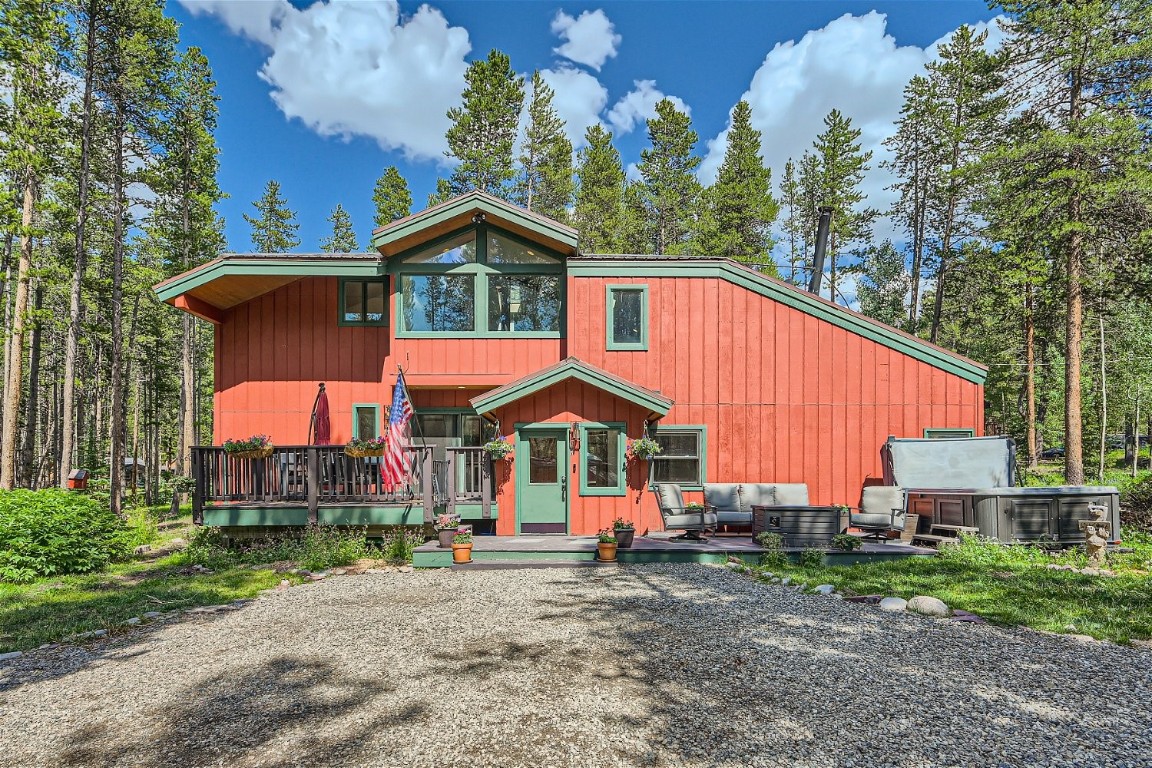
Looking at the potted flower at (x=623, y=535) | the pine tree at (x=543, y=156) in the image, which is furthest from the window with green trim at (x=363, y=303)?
the pine tree at (x=543, y=156)

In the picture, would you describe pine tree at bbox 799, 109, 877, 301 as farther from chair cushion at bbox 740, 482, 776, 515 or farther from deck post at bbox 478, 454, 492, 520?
deck post at bbox 478, 454, 492, 520

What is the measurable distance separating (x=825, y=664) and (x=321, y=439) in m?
9.44

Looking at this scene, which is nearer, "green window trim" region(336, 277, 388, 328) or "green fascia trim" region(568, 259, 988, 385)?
"green fascia trim" region(568, 259, 988, 385)

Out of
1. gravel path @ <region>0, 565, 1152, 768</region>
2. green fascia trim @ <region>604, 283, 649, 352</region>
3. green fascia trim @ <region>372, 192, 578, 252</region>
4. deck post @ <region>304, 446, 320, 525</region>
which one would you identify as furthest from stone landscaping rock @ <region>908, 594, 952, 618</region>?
deck post @ <region>304, 446, 320, 525</region>

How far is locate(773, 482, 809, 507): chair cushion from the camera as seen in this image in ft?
36.2

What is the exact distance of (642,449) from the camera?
10.4 m

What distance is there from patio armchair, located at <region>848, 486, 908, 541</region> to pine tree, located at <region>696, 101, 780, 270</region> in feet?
57.2

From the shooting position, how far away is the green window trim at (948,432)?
11.4 metres

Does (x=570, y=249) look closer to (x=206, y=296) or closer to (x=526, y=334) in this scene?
(x=526, y=334)

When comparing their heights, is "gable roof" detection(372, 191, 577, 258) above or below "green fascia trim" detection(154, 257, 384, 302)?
above

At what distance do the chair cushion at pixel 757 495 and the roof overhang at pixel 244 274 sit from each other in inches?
351

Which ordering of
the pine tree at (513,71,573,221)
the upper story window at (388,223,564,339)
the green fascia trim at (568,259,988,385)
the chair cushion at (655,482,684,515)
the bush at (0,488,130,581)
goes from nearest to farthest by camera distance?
1. the bush at (0,488,130,581)
2. the chair cushion at (655,482,684,515)
3. the green fascia trim at (568,259,988,385)
4. the upper story window at (388,223,564,339)
5. the pine tree at (513,71,573,221)

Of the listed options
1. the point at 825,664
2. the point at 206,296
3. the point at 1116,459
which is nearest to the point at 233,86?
the point at 206,296

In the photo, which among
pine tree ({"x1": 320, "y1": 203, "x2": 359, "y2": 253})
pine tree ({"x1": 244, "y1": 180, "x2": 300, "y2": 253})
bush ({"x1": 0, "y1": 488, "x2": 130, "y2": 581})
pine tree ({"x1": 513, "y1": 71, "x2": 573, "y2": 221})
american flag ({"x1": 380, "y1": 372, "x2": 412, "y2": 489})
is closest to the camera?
bush ({"x1": 0, "y1": 488, "x2": 130, "y2": 581})
